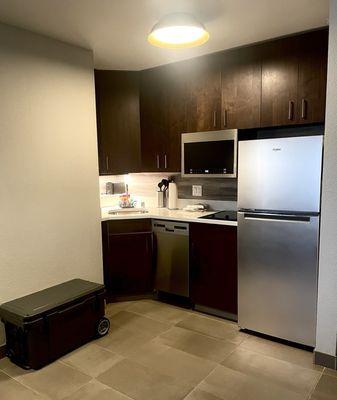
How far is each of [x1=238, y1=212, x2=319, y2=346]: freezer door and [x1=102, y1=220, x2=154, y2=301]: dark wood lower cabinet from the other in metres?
1.03

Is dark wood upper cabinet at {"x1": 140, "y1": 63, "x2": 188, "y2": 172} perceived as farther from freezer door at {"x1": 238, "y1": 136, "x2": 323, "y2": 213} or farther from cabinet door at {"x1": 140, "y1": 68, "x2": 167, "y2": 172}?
freezer door at {"x1": 238, "y1": 136, "x2": 323, "y2": 213}

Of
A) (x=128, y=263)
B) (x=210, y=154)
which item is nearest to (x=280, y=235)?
(x=210, y=154)

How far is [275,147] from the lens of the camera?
2.38 metres

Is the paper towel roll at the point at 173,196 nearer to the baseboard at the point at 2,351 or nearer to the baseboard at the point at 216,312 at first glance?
the baseboard at the point at 216,312

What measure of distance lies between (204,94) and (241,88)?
1.24 ft

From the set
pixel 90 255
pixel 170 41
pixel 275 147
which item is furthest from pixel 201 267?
pixel 170 41

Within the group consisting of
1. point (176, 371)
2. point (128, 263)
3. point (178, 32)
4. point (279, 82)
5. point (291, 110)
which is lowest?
point (176, 371)

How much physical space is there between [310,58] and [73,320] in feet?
8.92

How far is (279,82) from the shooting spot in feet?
8.70

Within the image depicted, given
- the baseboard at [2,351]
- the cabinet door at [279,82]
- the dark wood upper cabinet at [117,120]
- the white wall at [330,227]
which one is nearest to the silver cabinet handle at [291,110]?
the cabinet door at [279,82]

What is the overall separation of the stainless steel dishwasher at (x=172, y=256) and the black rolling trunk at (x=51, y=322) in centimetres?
77

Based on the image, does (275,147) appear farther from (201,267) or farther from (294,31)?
(201,267)

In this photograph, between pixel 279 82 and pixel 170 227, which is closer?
pixel 279 82

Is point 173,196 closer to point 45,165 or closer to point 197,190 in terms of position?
point 197,190
